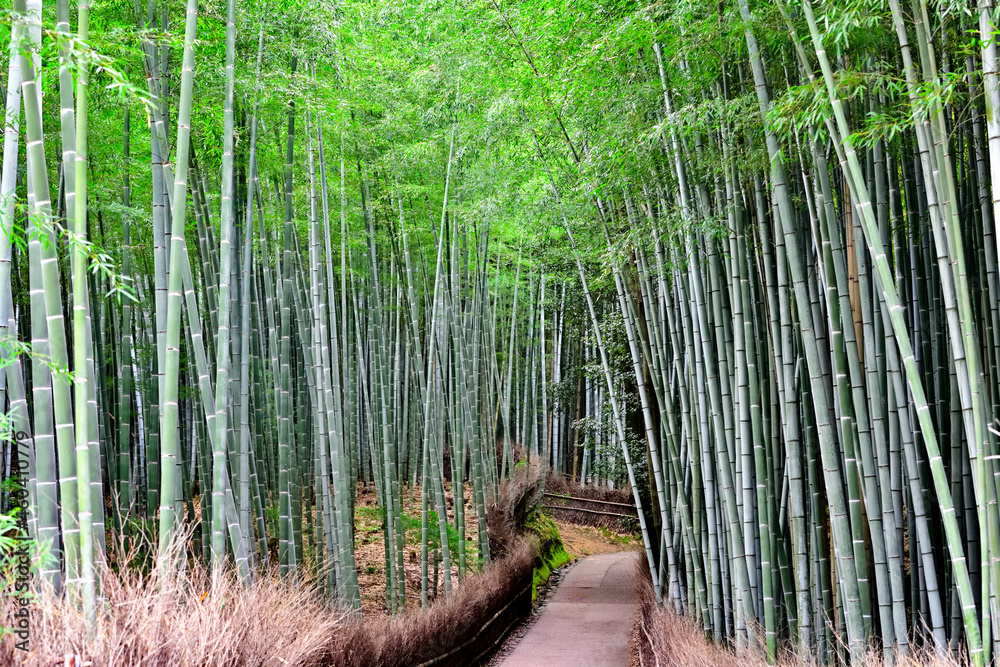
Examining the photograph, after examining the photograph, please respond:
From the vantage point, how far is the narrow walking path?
5.82m

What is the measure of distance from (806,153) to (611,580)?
6.27 m

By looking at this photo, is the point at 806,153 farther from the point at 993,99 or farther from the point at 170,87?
the point at 170,87

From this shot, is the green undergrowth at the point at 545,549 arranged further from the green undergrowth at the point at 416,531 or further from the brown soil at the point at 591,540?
the green undergrowth at the point at 416,531

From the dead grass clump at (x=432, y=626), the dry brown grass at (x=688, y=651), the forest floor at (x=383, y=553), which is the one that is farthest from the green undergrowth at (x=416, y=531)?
the dry brown grass at (x=688, y=651)

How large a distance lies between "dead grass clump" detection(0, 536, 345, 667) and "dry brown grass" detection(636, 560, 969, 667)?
1.76m

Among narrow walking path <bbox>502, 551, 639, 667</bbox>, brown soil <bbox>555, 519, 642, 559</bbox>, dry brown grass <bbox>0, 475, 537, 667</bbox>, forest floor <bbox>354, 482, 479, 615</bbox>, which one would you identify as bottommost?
brown soil <bbox>555, 519, 642, 559</bbox>

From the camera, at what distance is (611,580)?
27.9 feet

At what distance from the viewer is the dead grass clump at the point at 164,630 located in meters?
1.99

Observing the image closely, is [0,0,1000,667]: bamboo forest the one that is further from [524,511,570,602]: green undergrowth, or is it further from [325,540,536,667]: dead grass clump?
[524,511,570,602]: green undergrowth

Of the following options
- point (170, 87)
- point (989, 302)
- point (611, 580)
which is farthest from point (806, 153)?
point (611, 580)

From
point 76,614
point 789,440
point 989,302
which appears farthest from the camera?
point 789,440

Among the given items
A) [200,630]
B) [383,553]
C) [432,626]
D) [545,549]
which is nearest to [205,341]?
[432,626]

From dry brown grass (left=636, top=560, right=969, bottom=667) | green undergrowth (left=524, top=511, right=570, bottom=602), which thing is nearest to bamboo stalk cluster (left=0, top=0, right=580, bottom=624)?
green undergrowth (left=524, top=511, right=570, bottom=602)

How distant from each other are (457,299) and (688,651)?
347 cm
